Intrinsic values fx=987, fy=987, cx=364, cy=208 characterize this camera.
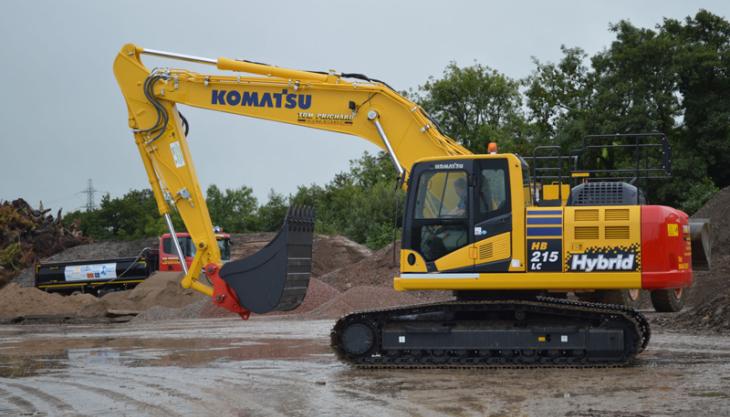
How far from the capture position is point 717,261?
22984 millimetres

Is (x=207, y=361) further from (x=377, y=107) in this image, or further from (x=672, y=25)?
(x=672, y=25)

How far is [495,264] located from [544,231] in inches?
30.2

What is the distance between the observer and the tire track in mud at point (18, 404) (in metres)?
10.0

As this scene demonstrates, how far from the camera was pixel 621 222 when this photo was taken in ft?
41.7

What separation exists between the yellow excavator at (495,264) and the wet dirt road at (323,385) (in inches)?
19.6

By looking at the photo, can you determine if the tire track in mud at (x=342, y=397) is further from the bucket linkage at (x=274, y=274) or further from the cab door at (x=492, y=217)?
the cab door at (x=492, y=217)

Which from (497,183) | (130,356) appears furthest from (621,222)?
(130,356)

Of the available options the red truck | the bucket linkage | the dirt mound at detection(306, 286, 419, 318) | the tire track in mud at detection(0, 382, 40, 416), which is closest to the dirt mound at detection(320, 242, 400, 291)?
the dirt mound at detection(306, 286, 419, 318)

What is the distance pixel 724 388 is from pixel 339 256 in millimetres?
30206

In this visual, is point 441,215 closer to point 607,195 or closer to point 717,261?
point 607,195

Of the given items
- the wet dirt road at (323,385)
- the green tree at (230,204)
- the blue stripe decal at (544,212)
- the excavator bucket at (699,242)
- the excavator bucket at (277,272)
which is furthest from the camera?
the green tree at (230,204)

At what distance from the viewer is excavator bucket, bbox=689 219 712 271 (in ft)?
45.6

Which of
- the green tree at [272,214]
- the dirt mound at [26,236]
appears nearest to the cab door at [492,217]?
the dirt mound at [26,236]

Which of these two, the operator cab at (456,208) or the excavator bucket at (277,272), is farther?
the excavator bucket at (277,272)
